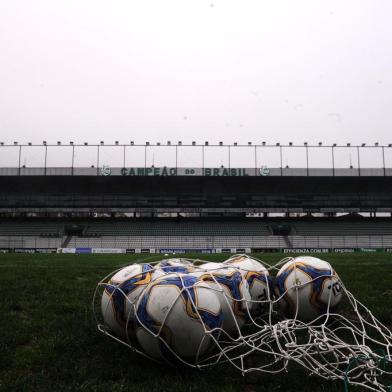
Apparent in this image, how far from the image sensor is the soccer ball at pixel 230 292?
4.18 m

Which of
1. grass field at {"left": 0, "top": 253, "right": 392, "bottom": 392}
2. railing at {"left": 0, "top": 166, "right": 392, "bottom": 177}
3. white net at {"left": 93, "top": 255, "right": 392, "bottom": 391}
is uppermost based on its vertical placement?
railing at {"left": 0, "top": 166, "right": 392, "bottom": 177}

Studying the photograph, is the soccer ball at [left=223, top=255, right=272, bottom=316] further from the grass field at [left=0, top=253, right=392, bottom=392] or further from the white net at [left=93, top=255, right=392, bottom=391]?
the grass field at [left=0, top=253, right=392, bottom=392]

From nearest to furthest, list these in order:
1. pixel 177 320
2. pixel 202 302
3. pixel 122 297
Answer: pixel 177 320 < pixel 202 302 < pixel 122 297

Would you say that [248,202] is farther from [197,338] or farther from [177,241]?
[197,338]

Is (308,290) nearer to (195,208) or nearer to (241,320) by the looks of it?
(241,320)

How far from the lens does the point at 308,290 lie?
16.6 feet

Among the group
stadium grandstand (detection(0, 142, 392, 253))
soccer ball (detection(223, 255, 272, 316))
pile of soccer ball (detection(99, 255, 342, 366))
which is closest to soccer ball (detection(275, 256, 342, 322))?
pile of soccer ball (detection(99, 255, 342, 366))

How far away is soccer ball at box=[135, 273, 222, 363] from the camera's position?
3578 millimetres

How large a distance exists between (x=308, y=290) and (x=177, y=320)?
86.0 inches

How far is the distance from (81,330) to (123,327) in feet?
3.76

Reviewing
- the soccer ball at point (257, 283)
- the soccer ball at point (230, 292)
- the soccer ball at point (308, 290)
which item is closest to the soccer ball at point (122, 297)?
the soccer ball at point (230, 292)

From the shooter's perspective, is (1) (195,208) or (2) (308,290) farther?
(1) (195,208)

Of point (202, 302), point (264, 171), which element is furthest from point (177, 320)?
point (264, 171)

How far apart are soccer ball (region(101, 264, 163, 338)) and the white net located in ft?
0.04
